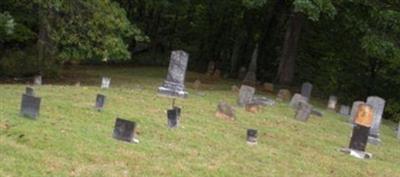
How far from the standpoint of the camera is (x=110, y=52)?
70.7ft

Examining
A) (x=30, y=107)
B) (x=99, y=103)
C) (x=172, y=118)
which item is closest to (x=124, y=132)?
(x=30, y=107)

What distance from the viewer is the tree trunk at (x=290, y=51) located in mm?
30547

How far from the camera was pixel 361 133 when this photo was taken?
14352 millimetres

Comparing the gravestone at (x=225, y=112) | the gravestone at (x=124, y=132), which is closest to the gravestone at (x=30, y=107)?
the gravestone at (x=124, y=132)

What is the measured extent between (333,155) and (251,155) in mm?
2499

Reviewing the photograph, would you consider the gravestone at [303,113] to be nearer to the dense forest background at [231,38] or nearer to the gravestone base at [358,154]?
the gravestone base at [358,154]

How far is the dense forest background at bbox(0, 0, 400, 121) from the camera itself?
21281 mm

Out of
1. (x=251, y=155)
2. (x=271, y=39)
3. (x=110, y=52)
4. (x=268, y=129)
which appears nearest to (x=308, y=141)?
(x=268, y=129)

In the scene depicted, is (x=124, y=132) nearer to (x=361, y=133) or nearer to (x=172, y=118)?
(x=172, y=118)

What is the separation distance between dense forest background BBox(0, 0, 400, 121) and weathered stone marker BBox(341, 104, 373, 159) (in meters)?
8.88

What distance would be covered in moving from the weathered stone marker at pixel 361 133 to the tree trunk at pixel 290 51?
1600 centimetres

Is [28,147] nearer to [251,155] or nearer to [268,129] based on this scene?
[251,155]

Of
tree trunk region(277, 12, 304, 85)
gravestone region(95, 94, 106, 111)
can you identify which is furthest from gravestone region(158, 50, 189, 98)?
tree trunk region(277, 12, 304, 85)

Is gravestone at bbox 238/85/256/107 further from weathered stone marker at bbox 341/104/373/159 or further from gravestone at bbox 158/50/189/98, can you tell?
weathered stone marker at bbox 341/104/373/159
